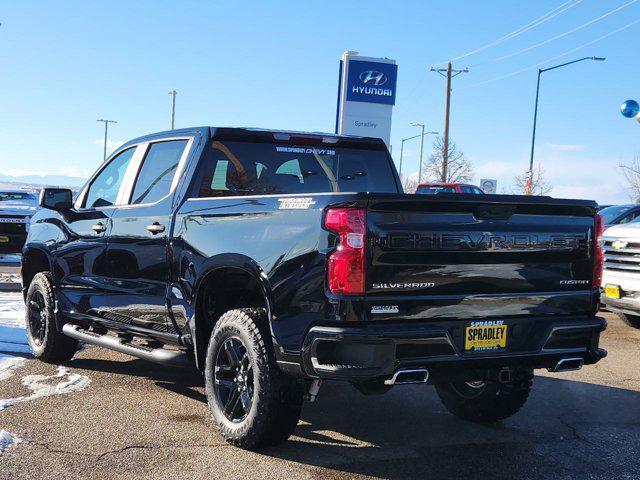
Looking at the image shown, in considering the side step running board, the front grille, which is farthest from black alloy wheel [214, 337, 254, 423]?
the front grille

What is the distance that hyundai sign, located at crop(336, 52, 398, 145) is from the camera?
2277 cm

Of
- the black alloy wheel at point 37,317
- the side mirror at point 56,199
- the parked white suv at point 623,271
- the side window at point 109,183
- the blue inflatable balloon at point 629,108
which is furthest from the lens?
the blue inflatable balloon at point 629,108

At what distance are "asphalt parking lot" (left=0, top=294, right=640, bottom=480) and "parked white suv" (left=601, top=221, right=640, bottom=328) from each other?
8.16ft

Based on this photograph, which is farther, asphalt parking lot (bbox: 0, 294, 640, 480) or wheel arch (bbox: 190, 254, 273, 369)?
wheel arch (bbox: 190, 254, 273, 369)

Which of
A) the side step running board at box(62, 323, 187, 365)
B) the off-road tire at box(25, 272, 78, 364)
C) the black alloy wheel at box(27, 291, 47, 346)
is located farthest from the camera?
the black alloy wheel at box(27, 291, 47, 346)

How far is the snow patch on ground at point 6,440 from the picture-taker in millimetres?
4564

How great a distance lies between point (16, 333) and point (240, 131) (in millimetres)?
4188

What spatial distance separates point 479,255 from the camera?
423 centimetres

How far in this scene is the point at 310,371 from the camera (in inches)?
158

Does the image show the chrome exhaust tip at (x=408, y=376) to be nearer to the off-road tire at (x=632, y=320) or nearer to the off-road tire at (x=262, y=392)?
the off-road tire at (x=262, y=392)

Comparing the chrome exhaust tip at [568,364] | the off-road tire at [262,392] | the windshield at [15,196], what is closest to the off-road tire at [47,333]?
the off-road tire at [262,392]

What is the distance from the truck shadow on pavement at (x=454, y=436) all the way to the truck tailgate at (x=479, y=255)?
0.88 m

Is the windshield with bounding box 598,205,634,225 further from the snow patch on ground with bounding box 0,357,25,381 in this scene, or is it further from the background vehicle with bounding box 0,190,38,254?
the background vehicle with bounding box 0,190,38,254

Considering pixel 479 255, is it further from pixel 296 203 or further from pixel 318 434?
pixel 318 434
